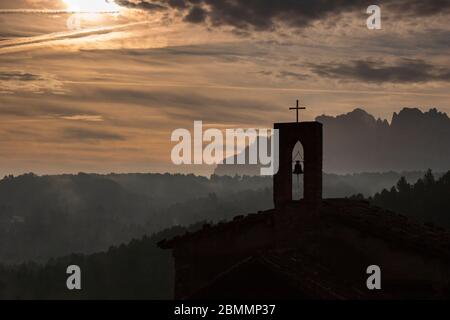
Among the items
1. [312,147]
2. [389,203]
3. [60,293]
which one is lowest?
[60,293]

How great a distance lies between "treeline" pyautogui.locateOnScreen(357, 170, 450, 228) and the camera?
90062 mm

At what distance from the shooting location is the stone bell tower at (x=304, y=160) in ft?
67.4

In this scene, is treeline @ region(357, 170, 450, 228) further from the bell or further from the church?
the bell

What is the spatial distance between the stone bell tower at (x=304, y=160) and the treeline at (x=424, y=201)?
225 ft

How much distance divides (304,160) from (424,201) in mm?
79392

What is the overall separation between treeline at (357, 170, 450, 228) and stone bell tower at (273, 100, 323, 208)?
68618mm

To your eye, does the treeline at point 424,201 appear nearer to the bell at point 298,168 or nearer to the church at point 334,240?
the church at point 334,240

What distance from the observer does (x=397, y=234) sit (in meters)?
21.2

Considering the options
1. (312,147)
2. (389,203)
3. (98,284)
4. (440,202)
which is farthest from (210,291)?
(98,284)

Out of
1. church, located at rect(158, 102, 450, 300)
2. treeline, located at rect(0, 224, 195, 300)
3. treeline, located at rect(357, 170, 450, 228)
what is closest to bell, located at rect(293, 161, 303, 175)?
church, located at rect(158, 102, 450, 300)

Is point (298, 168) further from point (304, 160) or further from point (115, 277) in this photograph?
point (115, 277)
